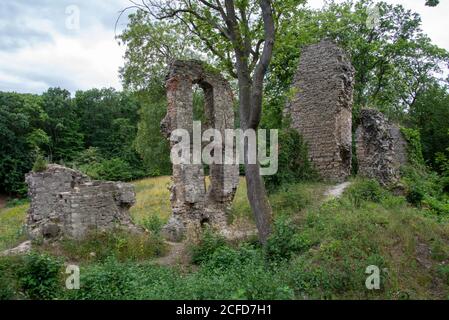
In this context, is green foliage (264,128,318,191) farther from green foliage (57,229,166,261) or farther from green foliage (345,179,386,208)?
green foliage (57,229,166,261)

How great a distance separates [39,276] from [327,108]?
12.0 metres

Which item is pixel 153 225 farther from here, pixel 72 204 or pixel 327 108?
pixel 327 108

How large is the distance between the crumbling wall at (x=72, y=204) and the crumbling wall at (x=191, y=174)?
1752 mm

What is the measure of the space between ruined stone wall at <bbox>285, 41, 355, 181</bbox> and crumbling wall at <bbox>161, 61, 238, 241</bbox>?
11.3ft

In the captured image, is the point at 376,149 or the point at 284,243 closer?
the point at 284,243

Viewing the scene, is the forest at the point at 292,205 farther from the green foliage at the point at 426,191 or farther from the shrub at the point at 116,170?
the shrub at the point at 116,170

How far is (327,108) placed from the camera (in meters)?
15.8

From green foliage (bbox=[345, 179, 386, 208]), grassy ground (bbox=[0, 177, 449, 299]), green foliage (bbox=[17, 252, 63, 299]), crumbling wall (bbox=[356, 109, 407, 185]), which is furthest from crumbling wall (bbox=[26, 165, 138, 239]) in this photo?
crumbling wall (bbox=[356, 109, 407, 185])

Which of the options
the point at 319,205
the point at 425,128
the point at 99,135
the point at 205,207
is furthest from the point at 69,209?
the point at 99,135

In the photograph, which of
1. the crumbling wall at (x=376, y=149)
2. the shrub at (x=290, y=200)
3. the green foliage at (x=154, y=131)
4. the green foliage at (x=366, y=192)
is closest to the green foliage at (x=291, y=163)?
the shrub at (x=290, y=200)

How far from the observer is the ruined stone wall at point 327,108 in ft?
51.2

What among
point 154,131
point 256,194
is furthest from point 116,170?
point 256,194
